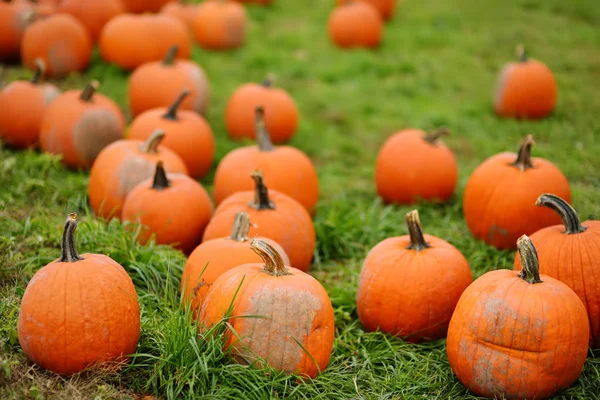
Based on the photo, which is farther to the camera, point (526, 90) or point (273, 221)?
point (526, 90)

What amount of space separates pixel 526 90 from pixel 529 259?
14.9ft

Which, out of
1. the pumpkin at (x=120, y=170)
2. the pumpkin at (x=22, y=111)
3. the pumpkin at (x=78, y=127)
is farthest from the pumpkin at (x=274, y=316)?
the pumpkin at (x=22, y=111)

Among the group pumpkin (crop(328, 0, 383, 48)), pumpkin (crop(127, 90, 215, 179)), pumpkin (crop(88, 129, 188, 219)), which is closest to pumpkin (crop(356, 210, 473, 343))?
pumpkin (crop(88, 129, 188, 219))

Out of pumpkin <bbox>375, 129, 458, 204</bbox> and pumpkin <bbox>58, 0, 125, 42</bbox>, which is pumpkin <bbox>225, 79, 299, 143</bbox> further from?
pumpkin <bbox>58, 0, 125, 42</bbox>

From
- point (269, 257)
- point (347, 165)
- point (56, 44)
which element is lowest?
point (347, 165)

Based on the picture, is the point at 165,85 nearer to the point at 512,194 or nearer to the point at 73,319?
the point at 512,194

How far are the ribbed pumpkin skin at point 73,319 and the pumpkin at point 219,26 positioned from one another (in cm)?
657

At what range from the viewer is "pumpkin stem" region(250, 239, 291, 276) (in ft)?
10.6

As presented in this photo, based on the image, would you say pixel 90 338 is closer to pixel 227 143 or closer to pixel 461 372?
pixel 461 372

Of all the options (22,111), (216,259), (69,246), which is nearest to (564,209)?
(216,259)

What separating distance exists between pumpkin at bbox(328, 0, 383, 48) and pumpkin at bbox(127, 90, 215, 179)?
4.06 meters

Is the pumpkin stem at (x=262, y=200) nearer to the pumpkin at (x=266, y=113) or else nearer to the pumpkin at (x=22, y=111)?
the pumpkin at (x=266, y=113)

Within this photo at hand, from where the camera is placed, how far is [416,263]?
12.6ft

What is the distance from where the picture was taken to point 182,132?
585cm
